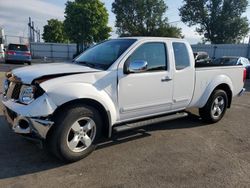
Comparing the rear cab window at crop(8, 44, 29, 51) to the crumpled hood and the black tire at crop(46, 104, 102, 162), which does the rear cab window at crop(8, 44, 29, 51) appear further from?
the black tire at crop(46, 104, 102, 162)

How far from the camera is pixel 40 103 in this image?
3314 millimetres

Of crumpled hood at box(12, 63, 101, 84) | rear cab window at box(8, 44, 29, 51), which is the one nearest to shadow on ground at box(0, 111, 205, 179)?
crumpled hood at box(12, 63, 101, 84)

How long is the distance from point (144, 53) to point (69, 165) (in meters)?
2.22

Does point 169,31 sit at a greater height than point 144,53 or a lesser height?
greater

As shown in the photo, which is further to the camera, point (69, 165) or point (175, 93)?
point (175, 93)

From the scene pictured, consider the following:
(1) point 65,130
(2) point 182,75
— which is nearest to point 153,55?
(2) point 182,75

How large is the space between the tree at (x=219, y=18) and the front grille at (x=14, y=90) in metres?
45.3

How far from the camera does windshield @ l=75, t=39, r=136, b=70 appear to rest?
420 cm

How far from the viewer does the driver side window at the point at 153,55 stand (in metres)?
4.34

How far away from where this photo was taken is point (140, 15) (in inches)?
1987

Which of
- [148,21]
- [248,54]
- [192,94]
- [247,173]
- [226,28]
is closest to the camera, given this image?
[247,173]

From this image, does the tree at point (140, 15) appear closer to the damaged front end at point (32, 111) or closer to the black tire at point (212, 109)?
the black tire at point (212, 109)

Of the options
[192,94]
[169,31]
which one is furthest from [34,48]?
[192,94]

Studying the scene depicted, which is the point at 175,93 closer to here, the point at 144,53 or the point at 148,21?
the point at 144,53
